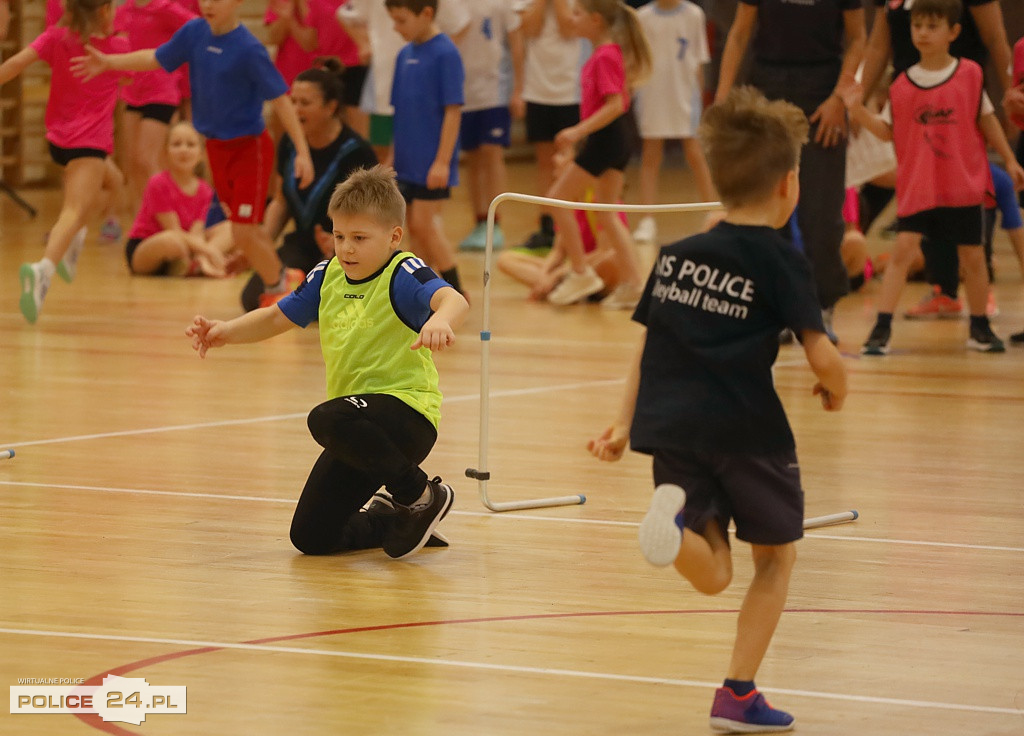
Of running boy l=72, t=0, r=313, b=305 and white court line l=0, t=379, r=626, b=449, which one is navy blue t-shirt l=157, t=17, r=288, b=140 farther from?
white court line l=0, t=379, r=626, b=449

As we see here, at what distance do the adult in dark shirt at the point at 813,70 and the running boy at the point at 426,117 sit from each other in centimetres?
197

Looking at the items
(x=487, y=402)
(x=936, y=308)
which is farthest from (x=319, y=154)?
(x=487, y=402)

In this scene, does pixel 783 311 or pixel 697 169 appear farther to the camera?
pixel 697 169

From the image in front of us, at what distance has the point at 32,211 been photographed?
634 inches

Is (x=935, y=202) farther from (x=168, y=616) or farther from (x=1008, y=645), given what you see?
(x=168, y=616)

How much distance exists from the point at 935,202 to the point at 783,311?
5.95m

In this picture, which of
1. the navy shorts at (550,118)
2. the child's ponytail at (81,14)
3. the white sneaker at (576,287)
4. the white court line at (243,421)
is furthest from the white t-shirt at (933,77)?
the navy shorts at (550,118)

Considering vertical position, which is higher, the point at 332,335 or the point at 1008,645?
the point at 332,335

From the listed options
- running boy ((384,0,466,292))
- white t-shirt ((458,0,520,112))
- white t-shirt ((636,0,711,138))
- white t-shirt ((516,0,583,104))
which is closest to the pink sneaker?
running boy ((384,0,466,292))

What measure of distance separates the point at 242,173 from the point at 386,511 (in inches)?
215

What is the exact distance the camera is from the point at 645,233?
15.2 meters

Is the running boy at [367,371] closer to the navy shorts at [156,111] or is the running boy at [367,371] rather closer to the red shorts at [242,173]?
the red shorts at [242,173]

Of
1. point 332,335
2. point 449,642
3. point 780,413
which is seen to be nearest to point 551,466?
point 332,335

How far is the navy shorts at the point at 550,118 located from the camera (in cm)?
1376
